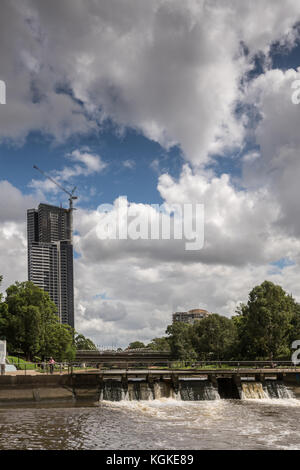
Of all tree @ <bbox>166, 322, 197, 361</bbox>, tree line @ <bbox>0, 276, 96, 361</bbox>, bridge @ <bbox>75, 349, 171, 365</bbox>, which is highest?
tree line @ <bbox>0, 276, 96, 361</bbox>

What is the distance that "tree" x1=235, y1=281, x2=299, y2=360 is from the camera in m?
74.9

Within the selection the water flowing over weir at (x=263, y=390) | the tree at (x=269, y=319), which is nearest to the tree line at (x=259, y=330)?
the tree at (x=269, y=319)

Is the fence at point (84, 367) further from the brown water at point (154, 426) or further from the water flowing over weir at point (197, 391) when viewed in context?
the brown water at point (154, 426)

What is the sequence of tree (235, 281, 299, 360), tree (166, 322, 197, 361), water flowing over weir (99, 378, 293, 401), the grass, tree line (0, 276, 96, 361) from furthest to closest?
tree (166, 322, 197, 361), tree (235, 281, 299, 360), tree line (0, 276, 96, 361), the grass, water flowing over weir (99, 378, 293, 401)

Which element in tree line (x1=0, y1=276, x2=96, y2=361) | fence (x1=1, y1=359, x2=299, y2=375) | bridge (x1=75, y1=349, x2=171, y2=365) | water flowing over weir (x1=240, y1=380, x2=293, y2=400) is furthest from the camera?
bridge (x1=75, y1=349, x2=171, y2=365)

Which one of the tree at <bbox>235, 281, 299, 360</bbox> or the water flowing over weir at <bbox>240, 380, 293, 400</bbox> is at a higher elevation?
the tree at <bbox>235, 281, 299, 360</bbox>

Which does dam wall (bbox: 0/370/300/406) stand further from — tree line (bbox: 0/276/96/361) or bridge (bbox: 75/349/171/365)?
bridge (bbox: 75/349/171/365)

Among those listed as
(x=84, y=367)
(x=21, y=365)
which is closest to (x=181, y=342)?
(x=84, y=367)

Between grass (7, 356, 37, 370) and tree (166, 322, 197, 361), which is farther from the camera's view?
tree (166, 322, 197, 361)

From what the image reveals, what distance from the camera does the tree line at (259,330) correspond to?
75.2 metres

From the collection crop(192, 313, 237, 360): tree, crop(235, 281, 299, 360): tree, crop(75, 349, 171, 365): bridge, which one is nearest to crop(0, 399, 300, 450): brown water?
crop(235, 281, 299, 360): tree
